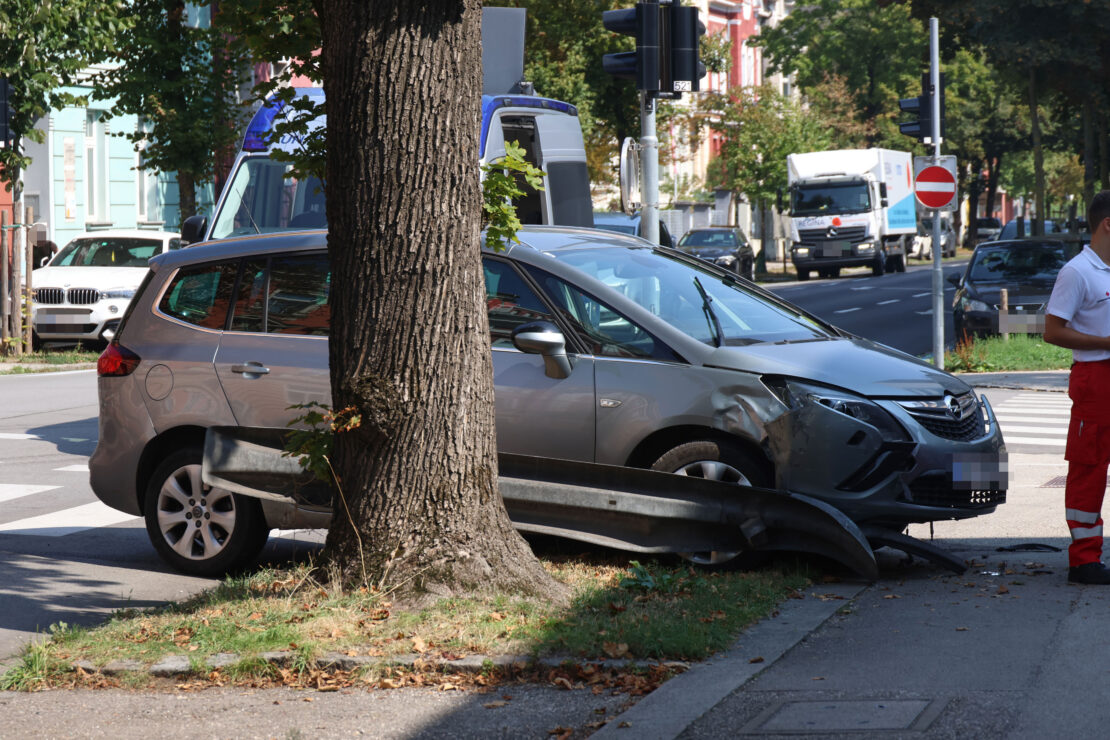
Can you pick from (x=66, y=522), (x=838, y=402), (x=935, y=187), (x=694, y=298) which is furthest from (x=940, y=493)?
(x=935, y=187)

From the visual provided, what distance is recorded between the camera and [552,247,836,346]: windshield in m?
7.54

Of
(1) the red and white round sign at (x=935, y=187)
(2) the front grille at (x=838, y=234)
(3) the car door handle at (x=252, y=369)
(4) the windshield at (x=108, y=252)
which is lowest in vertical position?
(3) the car door handle at (x=252, y=369)

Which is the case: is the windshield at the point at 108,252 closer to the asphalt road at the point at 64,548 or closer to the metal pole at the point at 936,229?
the asphalt road at the point at 64,548

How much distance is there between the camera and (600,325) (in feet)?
24.4

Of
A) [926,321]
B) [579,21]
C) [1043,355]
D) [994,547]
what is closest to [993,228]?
[579,21]

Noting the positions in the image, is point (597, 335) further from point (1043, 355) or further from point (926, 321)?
point (926, 321)

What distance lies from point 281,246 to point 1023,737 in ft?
16.0

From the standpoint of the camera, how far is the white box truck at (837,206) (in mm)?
45406

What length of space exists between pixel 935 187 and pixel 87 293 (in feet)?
40.9

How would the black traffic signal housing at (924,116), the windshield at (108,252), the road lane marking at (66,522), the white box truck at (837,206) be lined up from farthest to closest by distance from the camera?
the white box truck at (837,206), the windshield at (108,252), the black traffic signal housing at (924,116), the road lane marking at (66,522)

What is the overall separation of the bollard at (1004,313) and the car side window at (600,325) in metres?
12.0

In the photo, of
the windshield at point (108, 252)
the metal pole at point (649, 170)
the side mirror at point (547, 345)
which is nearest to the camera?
the side mirror at point (547, 345)

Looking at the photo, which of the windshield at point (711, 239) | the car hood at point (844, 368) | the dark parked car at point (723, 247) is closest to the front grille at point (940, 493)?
the car hood at point (844, 368)

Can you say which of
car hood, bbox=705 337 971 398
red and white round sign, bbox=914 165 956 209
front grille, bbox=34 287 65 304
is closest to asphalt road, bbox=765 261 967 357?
red and white round sign, bbox=914 165 956 209
